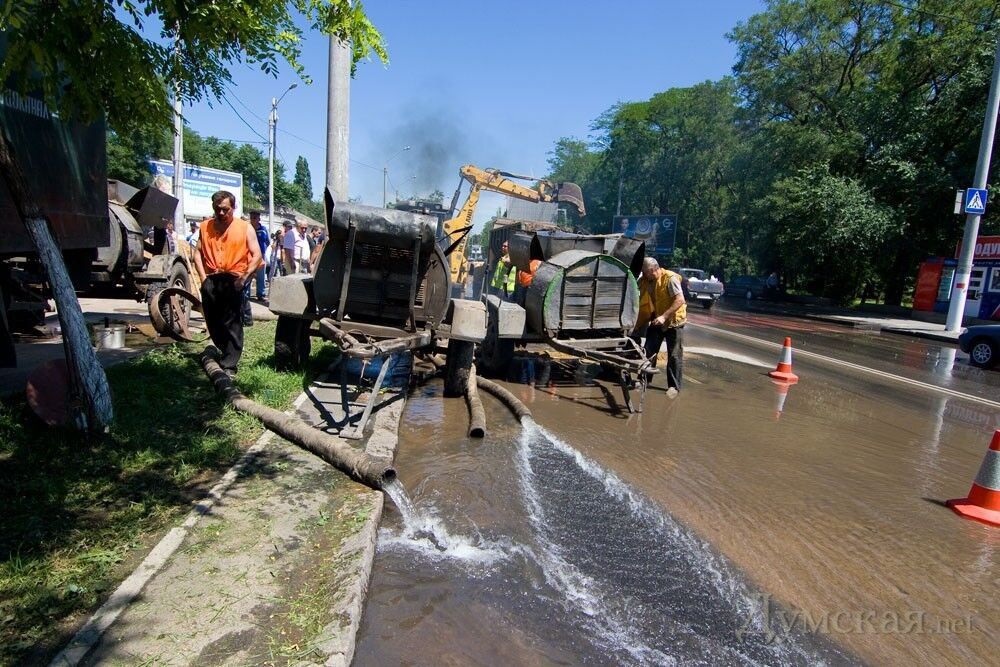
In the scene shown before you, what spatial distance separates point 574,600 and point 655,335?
5504mm

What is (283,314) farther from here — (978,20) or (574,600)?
(978,20)

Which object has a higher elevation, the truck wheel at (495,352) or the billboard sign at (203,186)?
the billboard sign at (203,186)

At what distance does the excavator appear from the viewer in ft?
56.7

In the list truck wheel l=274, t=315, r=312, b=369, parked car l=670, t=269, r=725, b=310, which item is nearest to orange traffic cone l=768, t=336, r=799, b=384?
truck wheel l=274, t=315, r=312, b=369

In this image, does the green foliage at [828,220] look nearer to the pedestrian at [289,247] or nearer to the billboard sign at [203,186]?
the pedestrian at [289,247]

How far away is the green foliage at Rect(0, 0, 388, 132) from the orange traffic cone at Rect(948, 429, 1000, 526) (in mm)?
5352

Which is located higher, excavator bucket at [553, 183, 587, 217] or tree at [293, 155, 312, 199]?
tree at [293, 155, 312, 199]

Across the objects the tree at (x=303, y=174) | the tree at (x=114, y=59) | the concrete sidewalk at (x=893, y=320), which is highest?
the tree at (x=303, y=174)

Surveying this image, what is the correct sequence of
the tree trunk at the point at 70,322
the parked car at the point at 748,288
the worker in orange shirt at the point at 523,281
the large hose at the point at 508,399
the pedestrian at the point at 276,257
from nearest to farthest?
the tree trunk at the point at 70,322
the large hose at the point at 508,399
the worker in orange shirt at the point at 523,281
the pedestrian at the point at 276,257
the parked car at the point at 748,288

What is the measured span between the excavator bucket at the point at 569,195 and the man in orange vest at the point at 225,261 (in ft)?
49.3

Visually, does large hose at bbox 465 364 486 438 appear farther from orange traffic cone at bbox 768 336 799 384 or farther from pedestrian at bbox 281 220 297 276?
pedestrian at bbox 281 220 297 276

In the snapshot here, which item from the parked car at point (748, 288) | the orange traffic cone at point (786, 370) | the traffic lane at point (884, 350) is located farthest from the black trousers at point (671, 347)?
the parked car at point (748, 288)

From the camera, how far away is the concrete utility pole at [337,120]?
9844 millimetres

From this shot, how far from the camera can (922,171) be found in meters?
24.2
